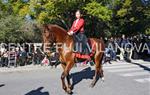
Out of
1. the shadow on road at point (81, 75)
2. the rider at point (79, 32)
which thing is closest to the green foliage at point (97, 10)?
the shadow on road at point (81, 75)

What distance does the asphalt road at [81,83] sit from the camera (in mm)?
11695

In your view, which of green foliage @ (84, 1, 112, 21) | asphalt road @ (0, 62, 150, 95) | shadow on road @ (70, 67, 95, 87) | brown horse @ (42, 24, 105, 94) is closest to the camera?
brown horse @ (42, 24, 105, 94)

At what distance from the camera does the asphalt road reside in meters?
11.7

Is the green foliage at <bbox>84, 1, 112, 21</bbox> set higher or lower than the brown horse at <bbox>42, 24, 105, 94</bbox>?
higher

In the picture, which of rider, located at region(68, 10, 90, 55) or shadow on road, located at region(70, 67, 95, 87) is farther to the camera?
shadow on road, located at region(70, 67, 95, 87)

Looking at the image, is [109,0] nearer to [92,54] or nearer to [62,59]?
[92,54]

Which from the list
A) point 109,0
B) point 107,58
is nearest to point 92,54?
point 107,58

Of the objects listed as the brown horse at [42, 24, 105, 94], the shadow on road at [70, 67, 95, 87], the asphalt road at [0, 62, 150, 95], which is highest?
the brown horse at [42, 24, 105, 94]

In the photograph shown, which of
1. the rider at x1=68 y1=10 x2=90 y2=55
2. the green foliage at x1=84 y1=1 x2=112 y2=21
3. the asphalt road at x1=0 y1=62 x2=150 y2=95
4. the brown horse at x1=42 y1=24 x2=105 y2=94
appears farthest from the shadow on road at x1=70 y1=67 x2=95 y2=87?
the green foliage at x1=84 y1=1 x2=112 y2=21

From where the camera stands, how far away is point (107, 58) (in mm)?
21438

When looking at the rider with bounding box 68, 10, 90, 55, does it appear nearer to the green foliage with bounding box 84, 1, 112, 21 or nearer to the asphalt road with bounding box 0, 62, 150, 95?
the asphalt road with bounding box 0, 62, 150, 95

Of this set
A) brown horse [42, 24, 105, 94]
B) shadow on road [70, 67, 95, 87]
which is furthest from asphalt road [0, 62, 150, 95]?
brown horse [42, 24, 105, 94]

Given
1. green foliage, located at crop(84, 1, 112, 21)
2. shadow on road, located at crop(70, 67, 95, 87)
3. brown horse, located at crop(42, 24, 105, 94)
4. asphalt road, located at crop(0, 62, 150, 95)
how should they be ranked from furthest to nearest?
green foliage, located at crop(84, 1, 112, 21) → shadow on road, located at crop(70, 67, 95, 87) → asphalt road, located at crop(0, 62, 150, 95) → brown horse, located at crop(42, 24, 105, 94)

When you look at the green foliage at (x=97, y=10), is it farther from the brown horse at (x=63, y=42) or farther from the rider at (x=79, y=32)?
the brown horse at (x=63, y=42)
